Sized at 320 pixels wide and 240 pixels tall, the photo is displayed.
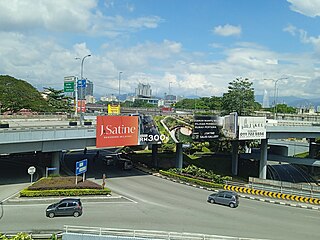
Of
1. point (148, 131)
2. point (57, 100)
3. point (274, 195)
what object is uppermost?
point (57, 100)

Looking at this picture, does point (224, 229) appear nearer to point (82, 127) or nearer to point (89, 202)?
point (89, 202)

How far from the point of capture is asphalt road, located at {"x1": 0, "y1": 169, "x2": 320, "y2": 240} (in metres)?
24.8

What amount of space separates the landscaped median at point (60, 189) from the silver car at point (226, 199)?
1101 centimetres

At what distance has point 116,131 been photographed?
40125mm

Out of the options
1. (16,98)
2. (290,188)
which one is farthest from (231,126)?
(16,98)

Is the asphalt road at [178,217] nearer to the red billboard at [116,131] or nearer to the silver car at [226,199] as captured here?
the silver car at [226,199]

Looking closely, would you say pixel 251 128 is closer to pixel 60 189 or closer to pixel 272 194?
pixel 272 194

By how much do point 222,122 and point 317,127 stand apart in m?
20.6

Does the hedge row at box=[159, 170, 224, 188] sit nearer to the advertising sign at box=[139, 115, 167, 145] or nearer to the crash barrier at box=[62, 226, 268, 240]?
the advertising sign at box=[139, 115, 167, 145]

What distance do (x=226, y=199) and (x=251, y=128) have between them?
64.6 ft

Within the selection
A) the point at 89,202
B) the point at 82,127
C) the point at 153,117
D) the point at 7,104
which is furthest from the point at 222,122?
the point at 7,104

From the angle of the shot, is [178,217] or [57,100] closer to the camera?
[178,217]

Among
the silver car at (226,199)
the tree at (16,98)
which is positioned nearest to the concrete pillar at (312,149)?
the silver car at (226,199)

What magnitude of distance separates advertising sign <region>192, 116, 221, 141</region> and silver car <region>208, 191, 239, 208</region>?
13924 mm
